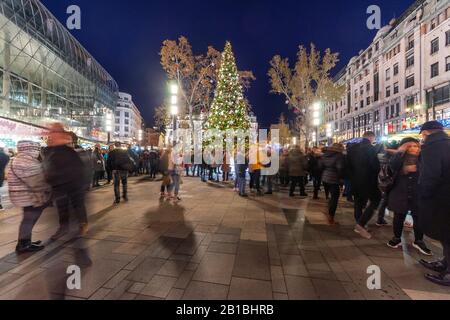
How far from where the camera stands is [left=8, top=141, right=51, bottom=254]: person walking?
13.5 ft

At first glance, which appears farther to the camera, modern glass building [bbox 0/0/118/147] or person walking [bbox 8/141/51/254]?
modern glass building [bbox 0/0/118/147]

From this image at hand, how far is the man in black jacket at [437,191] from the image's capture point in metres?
3.42

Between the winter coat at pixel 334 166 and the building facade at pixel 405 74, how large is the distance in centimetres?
1213

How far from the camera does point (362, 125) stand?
54.8 metres

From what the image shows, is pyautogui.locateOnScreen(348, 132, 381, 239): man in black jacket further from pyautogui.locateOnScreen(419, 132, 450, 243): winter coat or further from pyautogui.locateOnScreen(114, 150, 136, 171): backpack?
pyautogui.locateOnScreen(114, 150, 136, 171): backpack

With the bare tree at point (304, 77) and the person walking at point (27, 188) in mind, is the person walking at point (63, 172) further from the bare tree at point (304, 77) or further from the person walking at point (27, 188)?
Answer: the bare tree at point (304, 77)

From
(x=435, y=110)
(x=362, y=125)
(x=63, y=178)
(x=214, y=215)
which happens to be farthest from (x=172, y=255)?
(x=362, y=125)

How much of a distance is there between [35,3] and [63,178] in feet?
102

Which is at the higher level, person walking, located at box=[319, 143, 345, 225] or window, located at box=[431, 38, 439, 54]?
window, located at box=[431, 38, 439, 54]

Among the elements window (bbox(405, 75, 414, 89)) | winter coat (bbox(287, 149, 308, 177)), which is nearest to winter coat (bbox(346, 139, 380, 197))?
winter coat (bbox(287, 149, 308, 177))

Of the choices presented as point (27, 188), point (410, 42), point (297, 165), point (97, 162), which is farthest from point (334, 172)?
point (410, 42)

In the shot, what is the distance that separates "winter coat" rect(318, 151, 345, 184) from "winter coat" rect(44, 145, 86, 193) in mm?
5069
